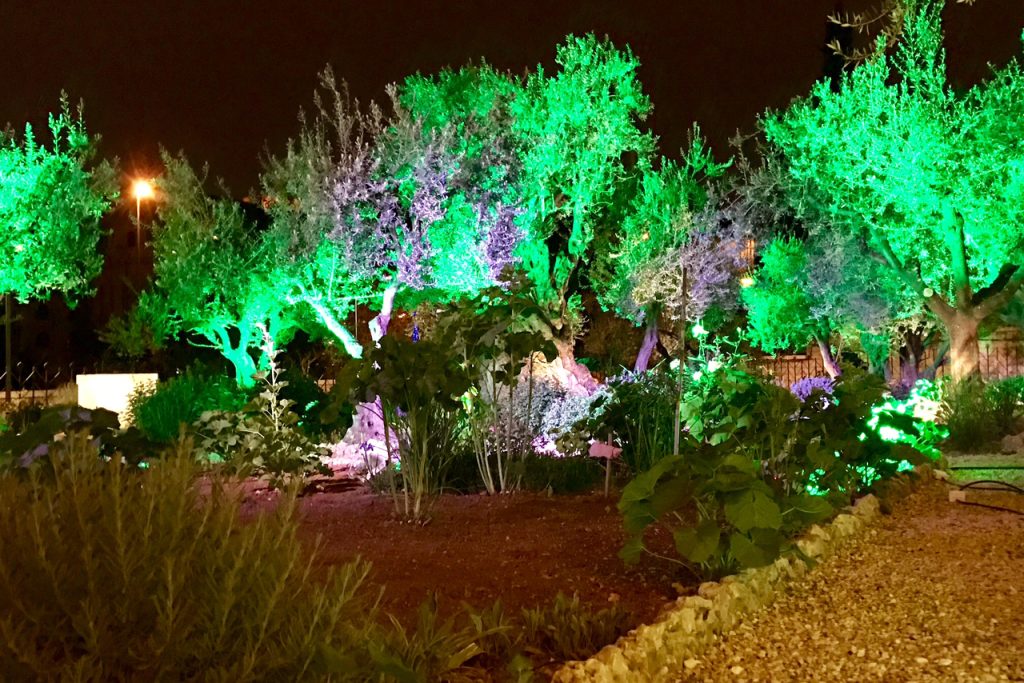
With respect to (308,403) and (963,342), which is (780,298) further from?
(308,403)

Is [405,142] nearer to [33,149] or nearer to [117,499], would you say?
[33,149]

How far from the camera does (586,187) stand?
1552 centimetres

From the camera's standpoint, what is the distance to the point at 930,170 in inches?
564

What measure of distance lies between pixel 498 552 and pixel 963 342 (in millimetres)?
12683

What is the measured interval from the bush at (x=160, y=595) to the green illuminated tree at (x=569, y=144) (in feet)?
40.1

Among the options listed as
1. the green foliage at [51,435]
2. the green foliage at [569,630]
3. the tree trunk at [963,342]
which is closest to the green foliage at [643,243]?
the tree trunk at [963,342]

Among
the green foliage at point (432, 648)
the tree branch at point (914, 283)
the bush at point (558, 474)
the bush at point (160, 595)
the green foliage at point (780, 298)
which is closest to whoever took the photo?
the bush at point (160, 595)

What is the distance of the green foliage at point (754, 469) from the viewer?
436 cm

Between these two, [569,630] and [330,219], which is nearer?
[569,630]

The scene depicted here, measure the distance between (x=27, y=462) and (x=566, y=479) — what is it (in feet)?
13.3

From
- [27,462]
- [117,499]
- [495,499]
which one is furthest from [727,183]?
[117,499]

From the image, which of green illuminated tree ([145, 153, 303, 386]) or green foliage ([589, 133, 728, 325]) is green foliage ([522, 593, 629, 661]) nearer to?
green foliage ([589, 133, 728, 325])

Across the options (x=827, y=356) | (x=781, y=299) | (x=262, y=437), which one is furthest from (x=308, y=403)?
(x=827, y=356)

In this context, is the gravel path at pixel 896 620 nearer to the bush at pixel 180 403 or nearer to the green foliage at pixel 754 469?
the green foliage at pixel 754 469
